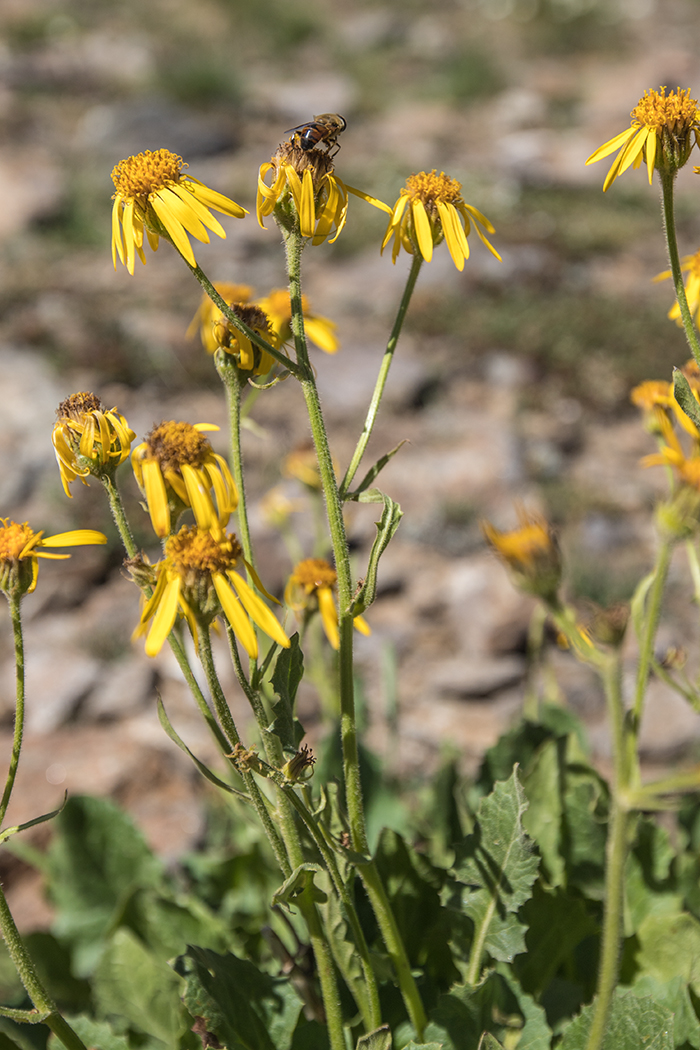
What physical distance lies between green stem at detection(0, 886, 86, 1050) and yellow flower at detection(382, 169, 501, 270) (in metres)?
1.33

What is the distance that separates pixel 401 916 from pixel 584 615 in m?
3.75

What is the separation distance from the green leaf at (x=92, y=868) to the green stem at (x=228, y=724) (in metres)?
1.45

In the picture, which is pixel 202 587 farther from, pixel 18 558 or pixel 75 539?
pixel 18 558

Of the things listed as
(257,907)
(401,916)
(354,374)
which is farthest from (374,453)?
(401,916)

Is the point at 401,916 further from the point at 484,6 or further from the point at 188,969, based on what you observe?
the point at 484,6

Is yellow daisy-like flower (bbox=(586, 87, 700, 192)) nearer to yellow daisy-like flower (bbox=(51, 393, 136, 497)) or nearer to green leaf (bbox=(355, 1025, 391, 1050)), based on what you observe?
yellow daisy-like flower (bbox=(51, 393, 136, 497))

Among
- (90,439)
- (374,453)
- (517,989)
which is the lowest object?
(517,989)

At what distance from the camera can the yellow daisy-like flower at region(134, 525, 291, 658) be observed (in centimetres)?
136

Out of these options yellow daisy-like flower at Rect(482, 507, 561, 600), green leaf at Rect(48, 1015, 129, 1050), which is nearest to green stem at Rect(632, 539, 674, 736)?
yellow daisy-like flower at Rect(482, 507, 561, 600)

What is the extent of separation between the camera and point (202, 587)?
4.51 ft

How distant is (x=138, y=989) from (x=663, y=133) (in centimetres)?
224

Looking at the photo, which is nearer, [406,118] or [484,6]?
[406,118]

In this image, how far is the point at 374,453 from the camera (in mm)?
6250

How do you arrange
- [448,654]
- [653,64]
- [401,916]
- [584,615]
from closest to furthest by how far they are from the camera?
1. [401,916]
2. [448,654]
3. [584,615]
4. [653,64]
